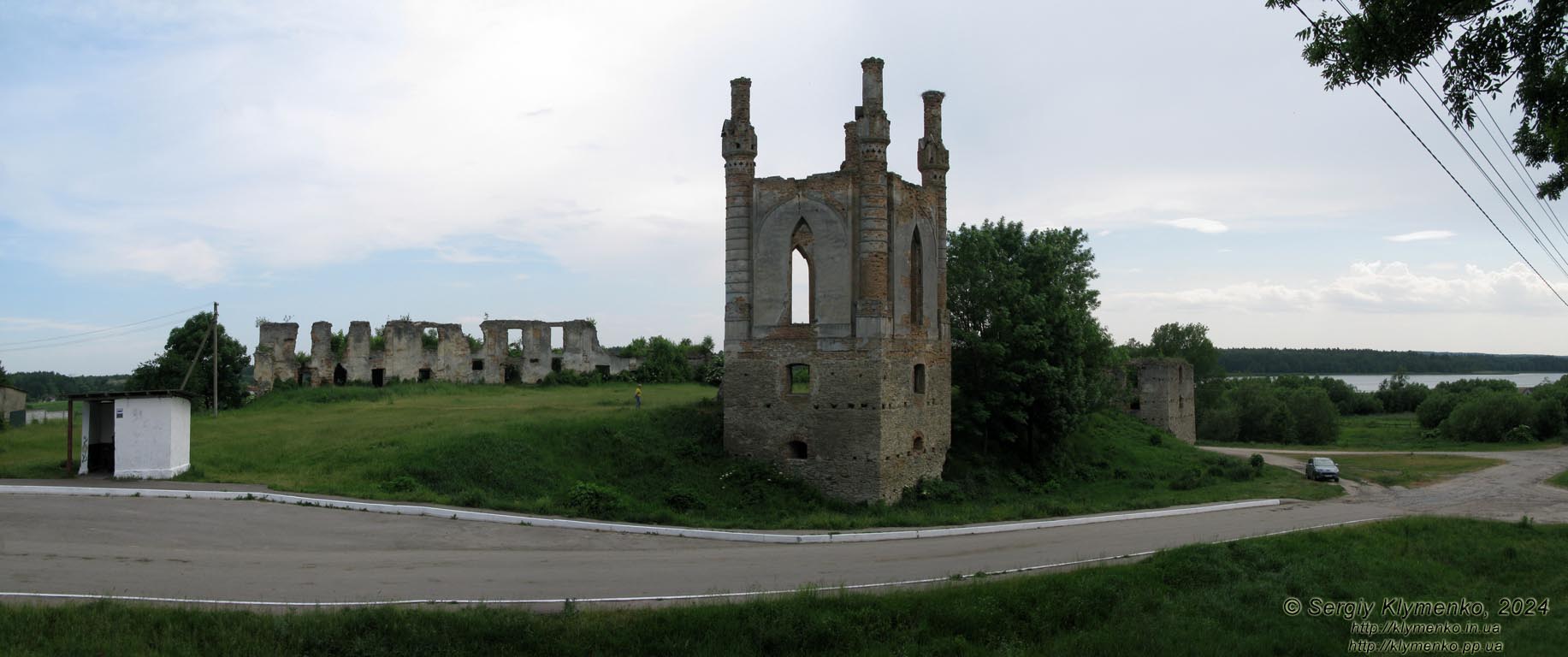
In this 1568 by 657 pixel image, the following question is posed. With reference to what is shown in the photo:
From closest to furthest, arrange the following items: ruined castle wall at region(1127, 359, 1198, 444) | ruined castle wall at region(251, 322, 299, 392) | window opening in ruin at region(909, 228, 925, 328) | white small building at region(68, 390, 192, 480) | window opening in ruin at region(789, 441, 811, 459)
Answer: white small building at region(68, 390, 192, 480)
window opening in ruin at region(789, 441, 811, 459)
window opening in ruin at region(909, 228, 925, 328)
ruined castle wall at region(251, 322, 299, 392)
ruined castle wall at region(1127, 359, 1198, 444)

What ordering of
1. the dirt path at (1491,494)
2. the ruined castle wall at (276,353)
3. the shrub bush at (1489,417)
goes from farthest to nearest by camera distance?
1. the shrub bush at (1489,417)
2. the ruined castle wall at (276,353)
3. the dirt path at (1491,494)

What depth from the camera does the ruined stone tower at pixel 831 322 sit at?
73.7 feet

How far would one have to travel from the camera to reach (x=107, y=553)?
12.0 meters

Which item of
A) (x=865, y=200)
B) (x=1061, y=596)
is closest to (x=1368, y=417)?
(x=865, y=200)

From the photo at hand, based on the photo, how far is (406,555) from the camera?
13.0 metres

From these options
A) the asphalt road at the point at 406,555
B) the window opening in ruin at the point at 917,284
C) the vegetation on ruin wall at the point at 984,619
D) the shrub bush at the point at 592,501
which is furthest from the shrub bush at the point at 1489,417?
the shrub bush at the point at 592,501

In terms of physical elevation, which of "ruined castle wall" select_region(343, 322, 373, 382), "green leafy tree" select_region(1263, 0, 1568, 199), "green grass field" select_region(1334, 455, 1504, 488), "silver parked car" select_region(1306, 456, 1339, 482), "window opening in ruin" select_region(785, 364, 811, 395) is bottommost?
"green grass field" select_region(1334, 455, 1504, 488)

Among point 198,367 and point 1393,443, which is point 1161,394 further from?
point 198,367

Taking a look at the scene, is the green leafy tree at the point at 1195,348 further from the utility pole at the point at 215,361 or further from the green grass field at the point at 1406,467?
the utility pole at the point at 215,361

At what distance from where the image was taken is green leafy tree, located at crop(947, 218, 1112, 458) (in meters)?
28.1

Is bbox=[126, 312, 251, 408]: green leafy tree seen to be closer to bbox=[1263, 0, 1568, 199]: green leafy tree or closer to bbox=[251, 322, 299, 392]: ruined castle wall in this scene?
bbox=[251, 322, 299, 392]: ruined castle wall

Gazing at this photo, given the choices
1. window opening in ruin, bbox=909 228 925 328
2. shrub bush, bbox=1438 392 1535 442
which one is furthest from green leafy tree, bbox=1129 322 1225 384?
window opening in ruin, bbox=909 228 925 328

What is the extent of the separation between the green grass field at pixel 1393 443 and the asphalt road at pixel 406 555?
118 ft

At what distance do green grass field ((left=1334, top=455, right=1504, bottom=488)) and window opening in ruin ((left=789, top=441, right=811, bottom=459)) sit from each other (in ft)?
64.0
